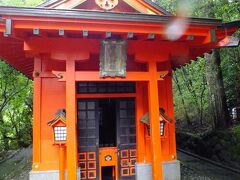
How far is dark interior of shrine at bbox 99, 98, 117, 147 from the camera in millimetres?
7625

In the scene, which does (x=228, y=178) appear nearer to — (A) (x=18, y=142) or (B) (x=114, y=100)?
(B) (x=114, y=100)

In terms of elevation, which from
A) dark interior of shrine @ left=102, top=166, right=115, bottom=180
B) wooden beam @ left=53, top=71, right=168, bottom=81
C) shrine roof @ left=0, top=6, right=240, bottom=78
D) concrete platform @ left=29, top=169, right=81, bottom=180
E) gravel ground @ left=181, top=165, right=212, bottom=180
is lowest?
gravel ground @ left=181, top=165, right=212, bottom=180

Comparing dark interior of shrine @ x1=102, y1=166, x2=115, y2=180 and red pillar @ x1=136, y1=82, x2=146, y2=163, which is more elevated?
red pillar @ x1=136, y1=82, x2=146, y2=163

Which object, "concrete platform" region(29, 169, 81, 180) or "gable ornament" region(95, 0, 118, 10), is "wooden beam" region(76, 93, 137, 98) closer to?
"concrete platform" region(29, 169, 81, 180)

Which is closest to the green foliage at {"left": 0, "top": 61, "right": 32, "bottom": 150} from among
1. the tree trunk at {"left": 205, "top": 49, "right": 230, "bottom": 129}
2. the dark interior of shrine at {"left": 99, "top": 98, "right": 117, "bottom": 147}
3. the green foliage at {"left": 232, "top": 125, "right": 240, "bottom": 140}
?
the dark interior of shrine at {"left": 99, "top": 98, "right": 117, "bottom": 147}

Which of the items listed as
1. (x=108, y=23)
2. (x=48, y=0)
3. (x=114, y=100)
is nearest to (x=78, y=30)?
(x=108, y=23)

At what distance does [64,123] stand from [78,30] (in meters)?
2.28

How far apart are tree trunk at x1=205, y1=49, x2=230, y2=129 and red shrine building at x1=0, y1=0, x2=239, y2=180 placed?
419 centimetres

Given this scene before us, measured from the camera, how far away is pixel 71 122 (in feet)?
17.8

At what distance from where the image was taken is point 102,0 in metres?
6.25

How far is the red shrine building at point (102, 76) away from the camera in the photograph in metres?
5.11

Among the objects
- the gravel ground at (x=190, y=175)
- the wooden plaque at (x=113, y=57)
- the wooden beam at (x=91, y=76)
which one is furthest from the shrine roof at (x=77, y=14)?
the gravel ground at (x=190, y=175)

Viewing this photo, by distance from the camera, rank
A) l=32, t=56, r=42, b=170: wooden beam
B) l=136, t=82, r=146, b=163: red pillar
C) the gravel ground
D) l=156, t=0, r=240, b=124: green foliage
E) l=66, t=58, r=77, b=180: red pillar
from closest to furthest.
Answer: l=66, t=58, r=77, b=180: red pillar
l=32, t=56, r=42, b=170: wooden beam
l=136, t=82, r=146, b=163: red pillar
the gravel ground
l=156, t=0, r=240, b=124: green foliage

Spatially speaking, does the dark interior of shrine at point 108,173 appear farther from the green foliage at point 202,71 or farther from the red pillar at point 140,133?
the green foliage at point 202,71
